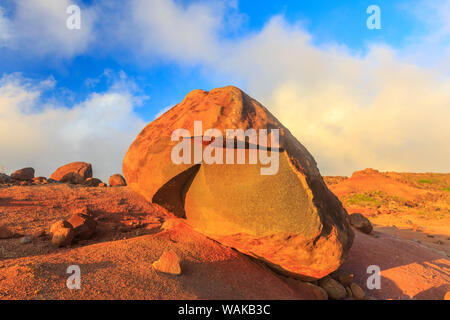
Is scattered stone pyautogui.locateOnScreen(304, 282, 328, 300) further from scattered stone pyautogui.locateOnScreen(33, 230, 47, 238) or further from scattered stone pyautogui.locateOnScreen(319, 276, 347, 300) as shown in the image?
scattered stone pyautogui.locateOnScreen(33, 230, 47, 238)

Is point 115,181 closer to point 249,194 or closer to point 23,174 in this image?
point 23,174

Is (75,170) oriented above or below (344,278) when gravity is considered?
above

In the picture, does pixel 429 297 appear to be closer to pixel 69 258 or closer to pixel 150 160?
pixel 150 160

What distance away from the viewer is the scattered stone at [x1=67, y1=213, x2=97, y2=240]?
4.59 m

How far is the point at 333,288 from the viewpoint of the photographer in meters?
3.71

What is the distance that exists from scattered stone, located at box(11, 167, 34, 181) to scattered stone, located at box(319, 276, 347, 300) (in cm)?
1275

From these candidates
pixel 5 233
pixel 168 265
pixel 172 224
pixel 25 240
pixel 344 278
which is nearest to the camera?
pixel 168 265

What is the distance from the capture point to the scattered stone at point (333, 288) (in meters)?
3.67

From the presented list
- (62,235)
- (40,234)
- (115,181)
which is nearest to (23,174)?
(115,181)

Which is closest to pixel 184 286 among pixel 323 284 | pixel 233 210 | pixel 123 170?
pixel 233 210

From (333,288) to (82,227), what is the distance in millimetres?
4328

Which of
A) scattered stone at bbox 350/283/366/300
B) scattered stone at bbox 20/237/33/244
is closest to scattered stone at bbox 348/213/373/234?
scattered stone at bbox 350/283/366/300

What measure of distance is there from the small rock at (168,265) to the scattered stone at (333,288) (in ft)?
7.30

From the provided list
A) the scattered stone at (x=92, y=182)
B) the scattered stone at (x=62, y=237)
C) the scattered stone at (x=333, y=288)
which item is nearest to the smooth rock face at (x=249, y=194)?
the scattered stone at (x=333, y=288)
